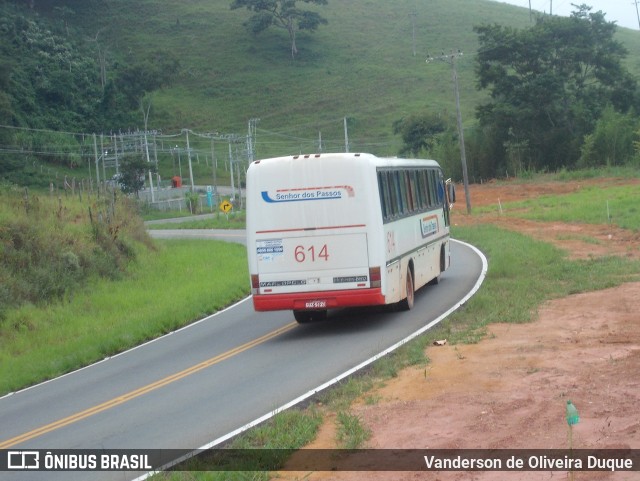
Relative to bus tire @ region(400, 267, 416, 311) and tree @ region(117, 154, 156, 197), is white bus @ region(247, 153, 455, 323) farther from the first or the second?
tree @ region(117, 154, 156, 197)

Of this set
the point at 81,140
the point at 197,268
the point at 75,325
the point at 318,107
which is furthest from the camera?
the point at 318,107

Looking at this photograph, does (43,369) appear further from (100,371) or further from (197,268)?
(197,268)

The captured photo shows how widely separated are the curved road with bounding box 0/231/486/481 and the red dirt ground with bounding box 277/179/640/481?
5.17 ft

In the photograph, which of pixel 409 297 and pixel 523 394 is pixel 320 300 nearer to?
pixel 409 297

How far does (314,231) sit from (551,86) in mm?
52951

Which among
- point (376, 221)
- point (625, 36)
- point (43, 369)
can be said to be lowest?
point (43, 369)

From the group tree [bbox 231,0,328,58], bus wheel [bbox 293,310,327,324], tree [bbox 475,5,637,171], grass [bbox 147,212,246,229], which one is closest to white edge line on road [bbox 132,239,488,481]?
bus wheel [bbox 293,310,327,324]

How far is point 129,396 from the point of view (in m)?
13.9

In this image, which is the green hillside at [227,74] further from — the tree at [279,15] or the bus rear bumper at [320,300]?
the bus rear bumper at [320,300]

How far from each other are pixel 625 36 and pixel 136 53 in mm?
64892

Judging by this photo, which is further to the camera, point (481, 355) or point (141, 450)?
point (481, 355)

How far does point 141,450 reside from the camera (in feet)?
34.1

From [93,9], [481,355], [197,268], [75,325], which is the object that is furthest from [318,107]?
[481,355]

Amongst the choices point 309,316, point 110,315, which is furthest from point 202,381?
point 110,315
